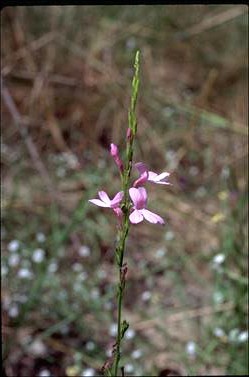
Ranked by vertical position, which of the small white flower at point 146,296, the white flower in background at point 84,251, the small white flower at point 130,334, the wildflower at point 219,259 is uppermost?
the white flower in background at point 84,251

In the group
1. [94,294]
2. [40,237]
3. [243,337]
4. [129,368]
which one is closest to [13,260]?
[40,237]

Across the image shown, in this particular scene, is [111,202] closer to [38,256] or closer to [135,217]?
[135,217]

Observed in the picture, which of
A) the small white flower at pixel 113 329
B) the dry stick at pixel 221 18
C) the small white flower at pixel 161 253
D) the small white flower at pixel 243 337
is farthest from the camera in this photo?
the dry stick at pixel 221 18

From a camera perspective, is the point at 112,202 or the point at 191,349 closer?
the point at 112,202

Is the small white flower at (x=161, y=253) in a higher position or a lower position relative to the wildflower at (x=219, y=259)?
higher

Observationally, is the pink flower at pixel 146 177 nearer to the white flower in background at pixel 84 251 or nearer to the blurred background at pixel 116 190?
the blurred background at pixel 116 190

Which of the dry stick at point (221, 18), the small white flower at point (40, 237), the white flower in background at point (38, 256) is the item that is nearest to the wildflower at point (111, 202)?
the white flower in background at point (38, 256)
